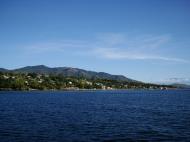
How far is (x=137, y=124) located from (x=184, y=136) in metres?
15.4

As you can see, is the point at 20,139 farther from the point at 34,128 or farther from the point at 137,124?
the point at 137,124

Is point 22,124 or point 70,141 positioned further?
point 22,124

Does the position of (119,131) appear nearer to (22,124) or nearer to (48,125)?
(48,125)

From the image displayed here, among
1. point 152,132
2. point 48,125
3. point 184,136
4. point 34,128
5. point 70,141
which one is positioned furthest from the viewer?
point 48,125

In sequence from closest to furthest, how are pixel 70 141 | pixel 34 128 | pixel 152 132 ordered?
pixel 70 141 → pixel 152 132 → pixel 34 128

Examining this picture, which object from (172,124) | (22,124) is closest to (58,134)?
(22,124)

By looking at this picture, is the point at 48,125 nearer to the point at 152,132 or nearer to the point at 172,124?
the point at 152,132

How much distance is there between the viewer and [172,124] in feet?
207

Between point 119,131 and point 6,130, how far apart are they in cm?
2015

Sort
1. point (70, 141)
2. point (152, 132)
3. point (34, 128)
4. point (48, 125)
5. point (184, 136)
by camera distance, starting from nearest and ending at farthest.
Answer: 1. point (70, 141)
2. point (184, 136)
3. point (152, 132)
4. point (34, 128)
5. point (48, 125)

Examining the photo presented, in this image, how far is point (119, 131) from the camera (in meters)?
55.1

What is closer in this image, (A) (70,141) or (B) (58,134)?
(A) (70,141)

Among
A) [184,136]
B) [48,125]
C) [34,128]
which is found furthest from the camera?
[48,125]

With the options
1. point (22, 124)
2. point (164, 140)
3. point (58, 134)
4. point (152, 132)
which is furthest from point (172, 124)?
point (22, 124)
